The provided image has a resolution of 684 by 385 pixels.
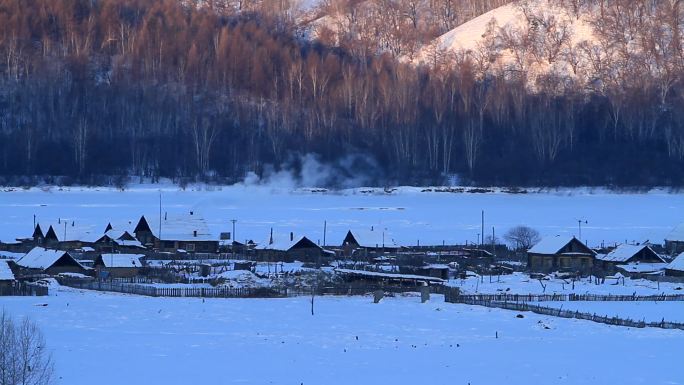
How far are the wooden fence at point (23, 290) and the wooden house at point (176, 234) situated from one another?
1670cm

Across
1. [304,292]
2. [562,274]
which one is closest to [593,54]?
[562,274]

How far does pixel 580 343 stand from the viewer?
25312mm

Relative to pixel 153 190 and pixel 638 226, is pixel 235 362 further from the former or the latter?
pixel 153 190

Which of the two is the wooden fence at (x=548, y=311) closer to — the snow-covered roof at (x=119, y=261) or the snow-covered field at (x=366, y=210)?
the snow-covered roof at (x=119, y=261)

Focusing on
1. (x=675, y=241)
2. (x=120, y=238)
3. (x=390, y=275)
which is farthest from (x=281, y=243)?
(x=675, y=241)

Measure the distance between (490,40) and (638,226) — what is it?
152ft

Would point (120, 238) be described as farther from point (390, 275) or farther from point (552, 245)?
point (552, 245)

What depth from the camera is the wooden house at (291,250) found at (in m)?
45.9

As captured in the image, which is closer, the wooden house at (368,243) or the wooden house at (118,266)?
the wooden house at (118,266)

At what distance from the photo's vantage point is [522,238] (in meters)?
51.5

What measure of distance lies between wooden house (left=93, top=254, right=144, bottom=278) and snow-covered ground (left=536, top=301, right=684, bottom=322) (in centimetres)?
1403

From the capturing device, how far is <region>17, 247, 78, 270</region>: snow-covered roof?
39.1 meters

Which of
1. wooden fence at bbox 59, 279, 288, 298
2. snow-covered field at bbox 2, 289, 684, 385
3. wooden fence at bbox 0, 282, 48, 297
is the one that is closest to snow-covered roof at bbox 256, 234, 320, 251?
wooden fence at bbox 59, 279, 288, 298

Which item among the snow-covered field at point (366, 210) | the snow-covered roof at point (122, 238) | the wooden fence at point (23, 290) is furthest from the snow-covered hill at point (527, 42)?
the wooden fence at point (23, 290)
